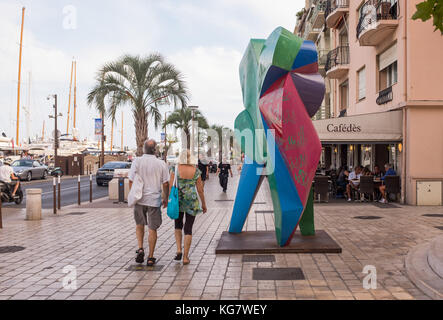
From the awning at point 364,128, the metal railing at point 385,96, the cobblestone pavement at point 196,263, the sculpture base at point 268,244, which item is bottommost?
the cobblestone pavement at point 196,263

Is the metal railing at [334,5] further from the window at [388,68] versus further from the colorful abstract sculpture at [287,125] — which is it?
the colorful abstract sculpture at [287,125]

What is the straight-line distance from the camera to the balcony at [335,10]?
21452 mm

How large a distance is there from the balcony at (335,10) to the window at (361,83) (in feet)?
11.8

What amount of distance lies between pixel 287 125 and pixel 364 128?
27.5ft

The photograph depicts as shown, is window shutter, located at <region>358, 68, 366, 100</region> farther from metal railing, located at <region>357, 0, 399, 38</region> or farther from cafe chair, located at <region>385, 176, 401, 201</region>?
cafe chair, located at <region>385, 176, 401, 201</region>

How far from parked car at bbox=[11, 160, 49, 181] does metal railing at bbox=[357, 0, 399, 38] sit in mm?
22385

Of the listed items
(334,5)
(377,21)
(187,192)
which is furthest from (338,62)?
(187,192)

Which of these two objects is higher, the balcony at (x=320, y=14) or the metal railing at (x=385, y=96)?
the balcony at (x=320, y=14)

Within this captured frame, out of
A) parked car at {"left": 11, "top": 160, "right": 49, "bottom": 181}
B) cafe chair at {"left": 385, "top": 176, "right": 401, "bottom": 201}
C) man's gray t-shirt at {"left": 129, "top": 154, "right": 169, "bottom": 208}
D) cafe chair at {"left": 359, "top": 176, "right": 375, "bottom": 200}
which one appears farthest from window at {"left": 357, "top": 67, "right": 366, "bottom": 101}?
parked car at {"left": 11, "top": 160, "right": 49, "bottom": 181}

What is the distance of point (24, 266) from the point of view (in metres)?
6.42

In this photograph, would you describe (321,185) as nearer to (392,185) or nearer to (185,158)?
(392,185)

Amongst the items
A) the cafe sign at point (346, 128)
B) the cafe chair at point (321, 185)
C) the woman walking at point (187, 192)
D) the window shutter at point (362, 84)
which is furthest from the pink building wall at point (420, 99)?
the woman walking at point (187, 192)
